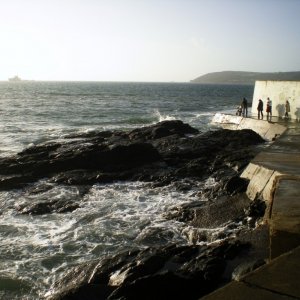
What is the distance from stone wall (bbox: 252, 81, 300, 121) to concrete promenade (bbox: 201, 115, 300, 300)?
1015 cm

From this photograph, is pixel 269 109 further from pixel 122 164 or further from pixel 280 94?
pixel 122 164

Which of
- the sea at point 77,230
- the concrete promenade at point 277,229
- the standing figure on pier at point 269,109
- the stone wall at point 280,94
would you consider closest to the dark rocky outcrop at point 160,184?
the sea at point 77,230

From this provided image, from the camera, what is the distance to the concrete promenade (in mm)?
3949

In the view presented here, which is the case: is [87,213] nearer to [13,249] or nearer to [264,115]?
[13,249]

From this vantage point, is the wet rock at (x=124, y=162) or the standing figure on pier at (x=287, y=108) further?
the standing figure on pier at (x=287, y=108)

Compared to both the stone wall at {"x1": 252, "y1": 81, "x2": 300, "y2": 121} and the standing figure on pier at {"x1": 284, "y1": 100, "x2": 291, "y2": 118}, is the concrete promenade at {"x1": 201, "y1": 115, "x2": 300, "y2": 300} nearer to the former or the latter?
the stone wall at {"x1": 252, "y1": 81, "x2": 300, "y2": 121}

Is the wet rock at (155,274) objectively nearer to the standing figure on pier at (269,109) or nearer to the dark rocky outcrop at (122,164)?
the dark rocky outcrop at (122,164)

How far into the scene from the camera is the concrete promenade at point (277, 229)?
3.95m

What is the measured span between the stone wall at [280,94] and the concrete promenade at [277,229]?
10155mm

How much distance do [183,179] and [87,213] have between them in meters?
4.16

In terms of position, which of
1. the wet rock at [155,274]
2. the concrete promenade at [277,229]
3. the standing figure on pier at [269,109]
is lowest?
the wet rock at [155,274]

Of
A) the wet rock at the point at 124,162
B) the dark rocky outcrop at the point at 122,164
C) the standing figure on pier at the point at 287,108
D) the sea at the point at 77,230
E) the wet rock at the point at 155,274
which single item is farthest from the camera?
the standing figure on pier at the point at 287,108

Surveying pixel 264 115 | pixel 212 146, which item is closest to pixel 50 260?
pixel 212 146

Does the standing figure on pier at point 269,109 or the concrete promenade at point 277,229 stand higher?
the standing figure on pier at point 269,109
